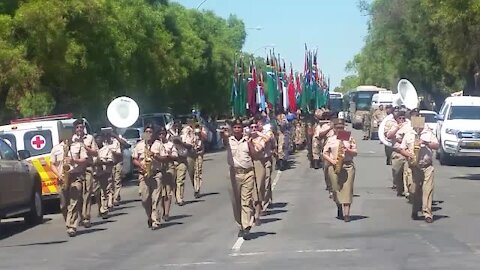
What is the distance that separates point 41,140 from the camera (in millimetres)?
22500

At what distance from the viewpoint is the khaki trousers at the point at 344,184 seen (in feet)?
59.1

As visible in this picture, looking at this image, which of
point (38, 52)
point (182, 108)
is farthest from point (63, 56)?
point (182, 108)

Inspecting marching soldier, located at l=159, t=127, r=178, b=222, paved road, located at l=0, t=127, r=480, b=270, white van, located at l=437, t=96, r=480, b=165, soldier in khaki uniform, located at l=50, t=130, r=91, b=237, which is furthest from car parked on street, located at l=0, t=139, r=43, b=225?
white van, located at l=437, t=96, r=480, b=165

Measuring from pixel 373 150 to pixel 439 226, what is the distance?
85.4 feet

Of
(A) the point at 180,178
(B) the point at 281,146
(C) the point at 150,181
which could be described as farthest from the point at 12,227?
(B) the point at 281,146

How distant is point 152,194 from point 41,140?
5166 millimetres

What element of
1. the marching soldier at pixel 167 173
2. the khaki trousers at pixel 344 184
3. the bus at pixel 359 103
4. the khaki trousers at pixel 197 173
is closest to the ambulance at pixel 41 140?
the khaki trousers at pixel 197 173

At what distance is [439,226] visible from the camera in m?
17.1

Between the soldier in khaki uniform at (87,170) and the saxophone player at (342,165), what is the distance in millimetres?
4078

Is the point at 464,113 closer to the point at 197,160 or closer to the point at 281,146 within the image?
the point at 281,146

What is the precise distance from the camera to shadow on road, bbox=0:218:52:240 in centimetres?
1909

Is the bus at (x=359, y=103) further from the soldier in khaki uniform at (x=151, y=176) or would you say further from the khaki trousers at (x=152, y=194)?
the khaki trousers at (x=152, y=194)

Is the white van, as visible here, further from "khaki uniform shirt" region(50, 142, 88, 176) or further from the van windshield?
"khaki uniform shirt" region(50, 142, 88, 176)

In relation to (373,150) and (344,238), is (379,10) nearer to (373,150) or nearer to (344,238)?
(373,150)
